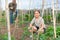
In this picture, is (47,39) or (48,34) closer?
(47,39)

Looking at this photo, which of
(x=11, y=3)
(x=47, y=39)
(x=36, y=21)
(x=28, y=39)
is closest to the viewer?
(x=47, y=39)

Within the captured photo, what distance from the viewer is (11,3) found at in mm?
7672

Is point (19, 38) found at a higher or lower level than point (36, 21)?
lower

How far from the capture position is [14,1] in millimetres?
7945

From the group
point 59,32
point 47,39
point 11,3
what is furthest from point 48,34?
point 11,3

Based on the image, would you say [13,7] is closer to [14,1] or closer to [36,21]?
[14,1]

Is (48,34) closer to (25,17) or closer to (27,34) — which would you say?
(27,34)

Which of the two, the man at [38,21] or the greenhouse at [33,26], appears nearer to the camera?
the greenhouse at [33,26]

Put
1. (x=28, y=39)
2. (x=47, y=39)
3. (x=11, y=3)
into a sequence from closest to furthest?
1. (x=47, y=39)
2. (x=28, y=39)
3. (x=11, y=3)

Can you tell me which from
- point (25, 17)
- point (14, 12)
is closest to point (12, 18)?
point (14, 12)

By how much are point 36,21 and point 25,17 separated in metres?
4.78

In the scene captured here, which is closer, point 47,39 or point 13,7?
point 47,39

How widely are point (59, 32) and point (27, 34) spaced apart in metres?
0.74

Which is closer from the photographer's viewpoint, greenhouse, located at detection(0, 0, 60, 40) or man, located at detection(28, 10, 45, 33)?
greenhouse, located at detection(0, 0, 60, 40)
